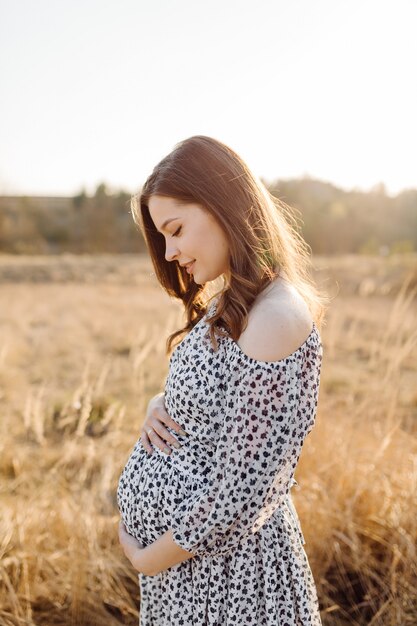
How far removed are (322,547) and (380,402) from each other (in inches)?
59.6

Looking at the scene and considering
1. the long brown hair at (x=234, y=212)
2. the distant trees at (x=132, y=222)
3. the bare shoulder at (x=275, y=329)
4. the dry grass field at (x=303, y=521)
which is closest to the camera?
the bare shoulder at (x=275, y=329)

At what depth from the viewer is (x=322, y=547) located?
2.30 metres

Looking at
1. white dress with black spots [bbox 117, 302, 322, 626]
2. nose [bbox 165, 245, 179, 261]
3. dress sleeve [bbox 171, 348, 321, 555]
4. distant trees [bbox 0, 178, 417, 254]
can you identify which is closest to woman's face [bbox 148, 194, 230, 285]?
nose [bbox 165, 245, 179, 261]

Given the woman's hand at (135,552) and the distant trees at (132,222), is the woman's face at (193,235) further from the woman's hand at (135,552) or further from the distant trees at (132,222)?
the distant trees at (132,222)

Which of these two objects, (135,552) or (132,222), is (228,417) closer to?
(135,552)

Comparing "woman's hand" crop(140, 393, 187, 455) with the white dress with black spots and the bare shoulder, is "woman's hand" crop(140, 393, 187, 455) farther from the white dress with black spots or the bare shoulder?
the bare shoulder

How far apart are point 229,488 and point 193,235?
1.90ft

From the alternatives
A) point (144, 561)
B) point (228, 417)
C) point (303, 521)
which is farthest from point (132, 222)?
point (228, 417)

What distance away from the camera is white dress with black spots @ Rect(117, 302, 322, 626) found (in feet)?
3.95

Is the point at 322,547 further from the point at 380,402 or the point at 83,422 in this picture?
the point at 380,402

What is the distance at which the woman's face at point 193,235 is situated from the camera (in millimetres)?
1312

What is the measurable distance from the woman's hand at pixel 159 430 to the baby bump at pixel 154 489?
0.02 meters

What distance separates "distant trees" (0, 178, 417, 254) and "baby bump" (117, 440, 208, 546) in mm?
26269

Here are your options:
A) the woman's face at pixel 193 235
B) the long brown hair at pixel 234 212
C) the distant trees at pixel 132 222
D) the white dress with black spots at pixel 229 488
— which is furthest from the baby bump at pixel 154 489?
the distant trees at pixel 132 222
